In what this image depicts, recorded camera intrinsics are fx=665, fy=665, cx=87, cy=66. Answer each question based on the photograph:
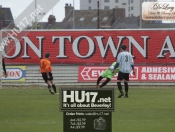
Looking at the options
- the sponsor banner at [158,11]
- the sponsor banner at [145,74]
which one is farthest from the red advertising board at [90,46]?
the sponsor banner at [158,11]

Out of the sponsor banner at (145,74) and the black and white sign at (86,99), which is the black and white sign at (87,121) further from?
the sponsor banner at (145,74)

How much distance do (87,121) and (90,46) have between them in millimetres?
23958

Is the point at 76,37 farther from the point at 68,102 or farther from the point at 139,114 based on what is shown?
the point at 68,102

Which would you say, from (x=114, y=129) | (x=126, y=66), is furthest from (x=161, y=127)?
(x=126, y=66)

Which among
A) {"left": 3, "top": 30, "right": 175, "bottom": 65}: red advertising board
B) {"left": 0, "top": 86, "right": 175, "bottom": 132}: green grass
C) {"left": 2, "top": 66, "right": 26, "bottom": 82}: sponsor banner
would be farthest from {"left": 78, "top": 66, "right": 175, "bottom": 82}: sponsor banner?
{"left": 0, "top": 86, "right": 175, "bottom": 132}: green grass

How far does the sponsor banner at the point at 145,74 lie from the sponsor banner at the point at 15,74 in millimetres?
2967

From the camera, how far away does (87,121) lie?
37.3 ft

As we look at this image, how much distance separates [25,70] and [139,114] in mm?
16875

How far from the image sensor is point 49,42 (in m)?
35.2

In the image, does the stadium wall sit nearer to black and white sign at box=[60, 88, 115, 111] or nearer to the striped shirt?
the striped shirt

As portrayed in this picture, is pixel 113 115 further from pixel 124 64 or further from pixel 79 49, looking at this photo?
pixel 79 49

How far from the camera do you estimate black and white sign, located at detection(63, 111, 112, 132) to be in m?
11.3

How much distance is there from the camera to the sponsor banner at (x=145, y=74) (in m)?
34.2

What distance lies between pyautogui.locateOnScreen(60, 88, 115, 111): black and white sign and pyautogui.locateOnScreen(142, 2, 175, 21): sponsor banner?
89.9 ft
